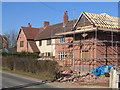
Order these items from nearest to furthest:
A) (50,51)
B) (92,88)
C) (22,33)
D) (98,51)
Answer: (92,88), (98,51), (50,51), (22,33)

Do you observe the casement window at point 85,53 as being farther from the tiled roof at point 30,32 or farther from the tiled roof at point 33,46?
the tiled roof at point 30,32

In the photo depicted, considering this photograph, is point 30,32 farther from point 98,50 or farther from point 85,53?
point 98,50

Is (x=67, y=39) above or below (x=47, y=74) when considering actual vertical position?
above

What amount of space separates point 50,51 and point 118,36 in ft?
47.8

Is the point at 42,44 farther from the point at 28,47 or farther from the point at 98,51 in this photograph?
the point at 98,51

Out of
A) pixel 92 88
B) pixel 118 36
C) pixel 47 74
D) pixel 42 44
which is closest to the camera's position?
pixel 92 88

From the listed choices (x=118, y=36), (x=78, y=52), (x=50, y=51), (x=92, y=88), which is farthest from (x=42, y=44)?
(x=92, y=88)

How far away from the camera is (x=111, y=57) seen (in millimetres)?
22953

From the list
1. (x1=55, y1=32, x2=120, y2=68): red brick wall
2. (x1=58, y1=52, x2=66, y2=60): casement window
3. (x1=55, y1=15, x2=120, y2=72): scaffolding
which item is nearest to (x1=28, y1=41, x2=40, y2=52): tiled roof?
(x1=58, y1=52, x2=66, y2=60): casement window

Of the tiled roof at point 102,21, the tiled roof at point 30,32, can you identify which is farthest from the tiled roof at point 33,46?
the tiled roof at point 102,21

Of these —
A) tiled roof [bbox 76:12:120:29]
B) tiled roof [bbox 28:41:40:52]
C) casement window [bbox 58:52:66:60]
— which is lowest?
casement window [bbox 58:52:66:60]

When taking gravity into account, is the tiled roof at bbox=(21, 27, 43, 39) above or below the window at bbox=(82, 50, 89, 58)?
above

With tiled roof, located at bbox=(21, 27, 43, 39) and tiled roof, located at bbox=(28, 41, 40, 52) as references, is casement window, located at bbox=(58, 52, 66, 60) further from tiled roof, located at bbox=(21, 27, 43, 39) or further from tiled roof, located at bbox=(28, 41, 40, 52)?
tiled roof, located at bbox=(21, 27, 43, 39)

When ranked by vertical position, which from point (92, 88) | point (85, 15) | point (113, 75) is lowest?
point (92, 88)
